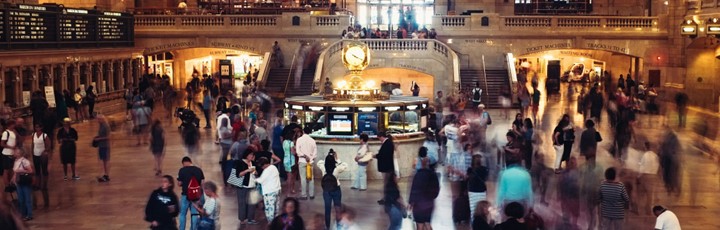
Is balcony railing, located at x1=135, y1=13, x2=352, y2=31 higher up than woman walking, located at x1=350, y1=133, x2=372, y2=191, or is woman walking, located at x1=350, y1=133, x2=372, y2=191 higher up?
balcony railing, located at x1=135, y1=13, x2=352, y2=31

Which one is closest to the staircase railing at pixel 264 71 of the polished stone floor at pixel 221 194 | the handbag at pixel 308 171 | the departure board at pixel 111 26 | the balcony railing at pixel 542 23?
the departure board at pixel 111 26

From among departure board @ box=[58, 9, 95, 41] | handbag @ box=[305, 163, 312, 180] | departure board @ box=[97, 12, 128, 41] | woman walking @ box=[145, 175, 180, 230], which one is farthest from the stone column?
woman walking @ box=[145, 175, 180, 230]

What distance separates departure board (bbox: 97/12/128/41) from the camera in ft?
120

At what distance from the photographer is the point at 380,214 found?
16.0 m

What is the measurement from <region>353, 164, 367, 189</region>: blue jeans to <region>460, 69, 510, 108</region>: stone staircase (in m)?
18.2

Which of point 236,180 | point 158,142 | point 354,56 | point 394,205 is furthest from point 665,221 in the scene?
point 158,142

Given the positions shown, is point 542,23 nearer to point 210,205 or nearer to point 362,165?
point 362,165

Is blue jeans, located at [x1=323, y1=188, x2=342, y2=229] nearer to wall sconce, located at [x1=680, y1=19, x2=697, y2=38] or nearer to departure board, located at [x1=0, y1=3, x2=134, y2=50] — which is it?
departure board, located at [x1=0, y1=3, x2=134, y2=50]

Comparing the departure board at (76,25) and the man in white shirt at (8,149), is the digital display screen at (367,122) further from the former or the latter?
the departure board at (76,25)

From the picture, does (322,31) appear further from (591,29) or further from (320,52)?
(591,29)

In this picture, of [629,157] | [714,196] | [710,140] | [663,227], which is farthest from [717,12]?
[663,227]

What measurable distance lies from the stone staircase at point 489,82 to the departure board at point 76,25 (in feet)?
43.6

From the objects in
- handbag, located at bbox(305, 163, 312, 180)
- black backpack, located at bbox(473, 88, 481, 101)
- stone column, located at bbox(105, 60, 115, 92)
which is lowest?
handbag, located at bbox(305, 163, 312, 180)

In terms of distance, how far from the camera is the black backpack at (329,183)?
47.1 feet
